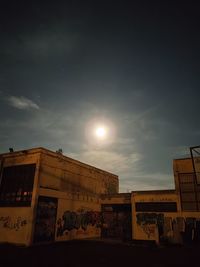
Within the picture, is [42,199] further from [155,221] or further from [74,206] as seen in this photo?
[155,221]

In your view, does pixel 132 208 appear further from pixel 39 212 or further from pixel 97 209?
pixel 39 212

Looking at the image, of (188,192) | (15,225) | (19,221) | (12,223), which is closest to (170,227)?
(188,192)

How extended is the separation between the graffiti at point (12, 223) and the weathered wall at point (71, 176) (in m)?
3.37

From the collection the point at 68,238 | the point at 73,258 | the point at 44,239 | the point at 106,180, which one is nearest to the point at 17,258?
the point at 73,258

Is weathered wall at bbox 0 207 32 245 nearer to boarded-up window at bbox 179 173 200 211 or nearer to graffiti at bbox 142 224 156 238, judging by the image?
graffiti at bbox 142 224 156 238

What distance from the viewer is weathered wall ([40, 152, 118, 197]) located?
66.2ft

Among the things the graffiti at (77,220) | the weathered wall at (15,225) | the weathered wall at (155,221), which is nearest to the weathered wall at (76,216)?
the graffiti at (77,220)

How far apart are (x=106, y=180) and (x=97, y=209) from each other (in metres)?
4.70

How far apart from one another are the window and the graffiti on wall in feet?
39.3

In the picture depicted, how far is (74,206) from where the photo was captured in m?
22.9

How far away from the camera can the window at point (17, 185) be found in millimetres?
18984

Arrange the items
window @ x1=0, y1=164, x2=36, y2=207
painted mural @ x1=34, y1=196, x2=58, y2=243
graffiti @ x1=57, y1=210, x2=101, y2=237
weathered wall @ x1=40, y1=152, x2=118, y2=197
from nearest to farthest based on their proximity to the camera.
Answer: painted mural @ x1=34, y1=196, x2=58, y2=243
window @ x1=0, y1=164, x2=36, y2=207
weathered wall @ x1=40, y1=152, x2=118, y2=197
graffiti @ x1=57, y1=210, x2=101, y2=237

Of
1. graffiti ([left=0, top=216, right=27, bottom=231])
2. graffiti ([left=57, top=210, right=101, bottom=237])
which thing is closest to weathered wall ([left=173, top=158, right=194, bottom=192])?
graffiti ([left=57, top=210, right=101, bottom=237])

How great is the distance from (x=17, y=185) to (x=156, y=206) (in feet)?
47.0
